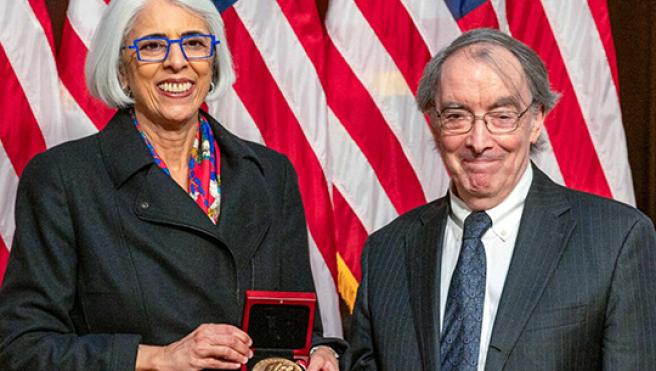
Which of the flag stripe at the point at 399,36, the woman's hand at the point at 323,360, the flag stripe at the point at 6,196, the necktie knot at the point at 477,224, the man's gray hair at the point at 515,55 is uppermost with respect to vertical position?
the flag stripe at the point at 399,36

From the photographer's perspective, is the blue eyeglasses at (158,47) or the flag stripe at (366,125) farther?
the flag stripe at (366,125)

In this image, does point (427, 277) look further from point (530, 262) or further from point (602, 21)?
point (602, 21)

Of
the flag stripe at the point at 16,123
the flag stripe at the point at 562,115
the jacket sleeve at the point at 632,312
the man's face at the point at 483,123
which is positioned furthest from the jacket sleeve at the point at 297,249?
the flag stripe at the point at 562,115

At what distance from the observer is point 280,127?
12.6ft

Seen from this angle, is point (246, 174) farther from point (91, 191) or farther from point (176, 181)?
point (91, 191)

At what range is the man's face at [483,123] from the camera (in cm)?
226

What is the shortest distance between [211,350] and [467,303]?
580mm

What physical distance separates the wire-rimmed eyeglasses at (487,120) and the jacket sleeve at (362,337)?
1.33ft

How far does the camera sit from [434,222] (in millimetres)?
2461

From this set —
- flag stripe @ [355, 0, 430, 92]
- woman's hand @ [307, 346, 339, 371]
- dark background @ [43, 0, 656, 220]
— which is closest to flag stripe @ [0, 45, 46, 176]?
flag stripe @ [355, 0, 430, 92]

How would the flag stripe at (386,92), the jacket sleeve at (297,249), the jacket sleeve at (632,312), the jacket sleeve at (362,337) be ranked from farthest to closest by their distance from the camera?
the flag stripe at (386,92) < the jacket sleeve at (297,249) < the jacket sleeve at (362,337) < the jacket sleeve at (632,312)

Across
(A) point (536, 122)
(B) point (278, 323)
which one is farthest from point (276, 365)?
(A) point (536, 122)

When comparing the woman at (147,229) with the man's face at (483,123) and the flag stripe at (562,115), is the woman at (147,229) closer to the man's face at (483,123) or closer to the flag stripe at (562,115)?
the man's face at (483,123)

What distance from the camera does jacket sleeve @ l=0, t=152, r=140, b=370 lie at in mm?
2533
